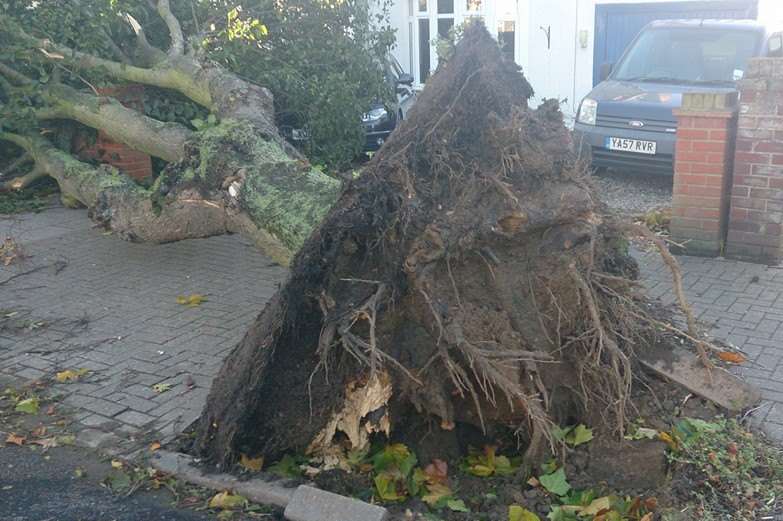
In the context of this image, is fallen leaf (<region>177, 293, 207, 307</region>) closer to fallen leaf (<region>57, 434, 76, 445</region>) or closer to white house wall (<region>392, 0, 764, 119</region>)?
fallen leaf (<region>57, 434, 76, 445</region>)

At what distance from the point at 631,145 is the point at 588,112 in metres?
0.81

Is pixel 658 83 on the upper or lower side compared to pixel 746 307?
upper

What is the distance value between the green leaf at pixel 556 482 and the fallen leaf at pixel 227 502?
4.49 ft

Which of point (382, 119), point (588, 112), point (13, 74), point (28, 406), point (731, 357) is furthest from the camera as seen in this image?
point (382, 119)

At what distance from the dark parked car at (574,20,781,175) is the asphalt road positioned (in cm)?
735

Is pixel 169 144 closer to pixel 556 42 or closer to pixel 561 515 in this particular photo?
pixel 561 515

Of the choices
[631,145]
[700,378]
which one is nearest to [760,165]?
[700,378]

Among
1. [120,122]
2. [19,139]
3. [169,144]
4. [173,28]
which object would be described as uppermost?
[173,28]

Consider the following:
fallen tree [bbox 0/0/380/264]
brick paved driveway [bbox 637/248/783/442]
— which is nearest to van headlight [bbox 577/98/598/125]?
brick paved driveway [bbox 637/248/783/442]

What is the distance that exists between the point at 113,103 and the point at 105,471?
4.79 metres

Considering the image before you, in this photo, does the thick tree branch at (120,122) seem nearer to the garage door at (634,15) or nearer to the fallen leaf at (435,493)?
the fallen leaf at (435,493)

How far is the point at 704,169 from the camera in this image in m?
7.10

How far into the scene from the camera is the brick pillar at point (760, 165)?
6728 mm

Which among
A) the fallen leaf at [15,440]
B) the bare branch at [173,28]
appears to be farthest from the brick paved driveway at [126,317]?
the bare branch at [173,28]
